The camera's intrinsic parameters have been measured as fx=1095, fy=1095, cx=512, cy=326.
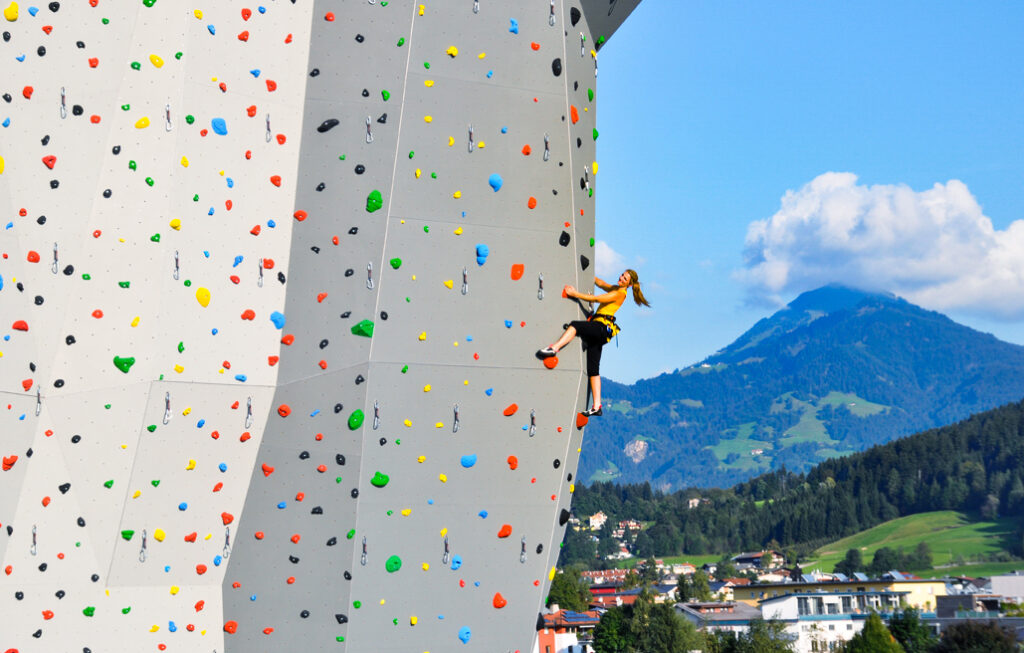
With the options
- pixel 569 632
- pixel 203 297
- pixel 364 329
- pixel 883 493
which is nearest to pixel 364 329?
pixel 364 329

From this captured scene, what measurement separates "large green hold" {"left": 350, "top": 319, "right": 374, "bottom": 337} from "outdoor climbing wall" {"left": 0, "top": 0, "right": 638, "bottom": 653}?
2 centimetres

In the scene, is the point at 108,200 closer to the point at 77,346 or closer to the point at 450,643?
the point at 77,346

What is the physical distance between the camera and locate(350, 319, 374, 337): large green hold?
8.89 metres

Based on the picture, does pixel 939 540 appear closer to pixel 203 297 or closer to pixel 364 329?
pixel 364 329

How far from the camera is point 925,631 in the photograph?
6256 cm

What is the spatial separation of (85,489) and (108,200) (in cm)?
228

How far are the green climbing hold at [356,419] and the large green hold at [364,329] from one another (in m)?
0.61

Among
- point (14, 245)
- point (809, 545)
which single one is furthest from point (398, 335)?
point (809, 545)

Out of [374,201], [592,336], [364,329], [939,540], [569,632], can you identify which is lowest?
[569,632]

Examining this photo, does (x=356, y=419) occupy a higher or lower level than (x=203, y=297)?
lower

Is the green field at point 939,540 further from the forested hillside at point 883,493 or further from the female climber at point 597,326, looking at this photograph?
the female climber at point 597,326

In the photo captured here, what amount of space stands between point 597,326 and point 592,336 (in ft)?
0.32

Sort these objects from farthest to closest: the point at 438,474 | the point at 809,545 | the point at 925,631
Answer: the point at 809,545 → the point at 925,631 → the point at 438,474

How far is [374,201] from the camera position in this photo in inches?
352
